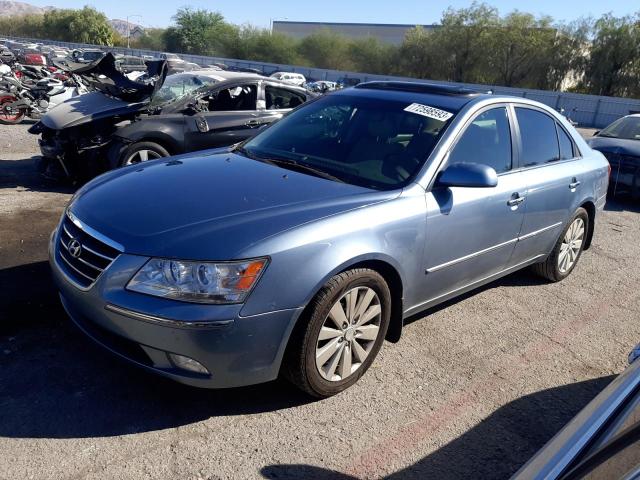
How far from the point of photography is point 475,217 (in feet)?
12.3

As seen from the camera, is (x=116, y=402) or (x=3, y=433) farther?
(x=116, y=402)

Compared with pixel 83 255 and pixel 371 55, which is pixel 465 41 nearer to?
pixel 371 55

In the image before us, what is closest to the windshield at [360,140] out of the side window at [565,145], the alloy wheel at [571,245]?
the side window at [565,145]

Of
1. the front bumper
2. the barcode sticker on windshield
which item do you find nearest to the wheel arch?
the barcode sticker on windshield

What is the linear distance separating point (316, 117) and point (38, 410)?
2.70 metres

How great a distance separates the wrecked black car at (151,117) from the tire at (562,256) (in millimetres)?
4206

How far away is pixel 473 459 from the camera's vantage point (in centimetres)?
281

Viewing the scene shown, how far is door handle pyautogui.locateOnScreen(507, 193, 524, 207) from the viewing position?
4.04m

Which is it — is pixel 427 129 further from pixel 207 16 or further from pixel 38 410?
pixel 207 16

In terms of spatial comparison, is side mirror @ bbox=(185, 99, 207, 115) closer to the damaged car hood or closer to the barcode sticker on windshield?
the damaged car hood

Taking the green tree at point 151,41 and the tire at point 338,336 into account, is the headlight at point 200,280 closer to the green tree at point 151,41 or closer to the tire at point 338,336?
the tire at point 338,336

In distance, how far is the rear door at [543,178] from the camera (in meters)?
4.34

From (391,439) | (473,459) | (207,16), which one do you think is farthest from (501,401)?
(207,16)

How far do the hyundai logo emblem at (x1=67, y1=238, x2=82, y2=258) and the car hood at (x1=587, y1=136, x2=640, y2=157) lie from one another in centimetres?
893
